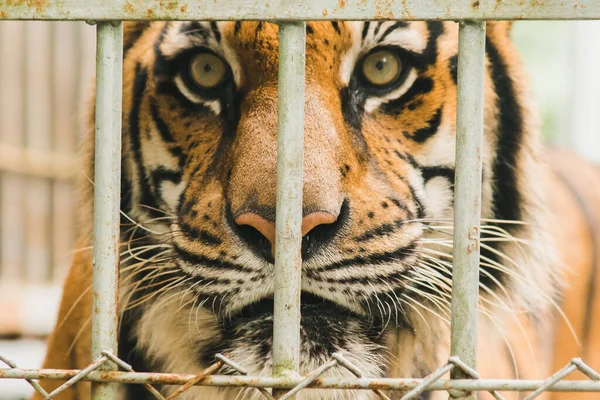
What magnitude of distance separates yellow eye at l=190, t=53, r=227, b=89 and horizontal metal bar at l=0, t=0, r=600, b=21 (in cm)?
52

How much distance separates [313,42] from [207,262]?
1.44ft

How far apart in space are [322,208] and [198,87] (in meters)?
0.52

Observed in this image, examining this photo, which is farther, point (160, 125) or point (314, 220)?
point (160, 125)

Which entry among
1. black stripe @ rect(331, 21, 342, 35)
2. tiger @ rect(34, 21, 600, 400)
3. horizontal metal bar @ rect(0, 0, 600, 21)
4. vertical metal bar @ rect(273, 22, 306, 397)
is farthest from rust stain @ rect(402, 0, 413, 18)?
black stripe @ rect(331, 21, 342, 35)

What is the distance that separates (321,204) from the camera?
1269 mm

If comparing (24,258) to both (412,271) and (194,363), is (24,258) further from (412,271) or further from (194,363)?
(412,271)

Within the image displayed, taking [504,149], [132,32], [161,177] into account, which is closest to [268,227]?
[161,177]

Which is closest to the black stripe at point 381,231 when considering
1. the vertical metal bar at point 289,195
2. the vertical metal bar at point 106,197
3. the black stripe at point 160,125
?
the vertical metal bar at point 289,195

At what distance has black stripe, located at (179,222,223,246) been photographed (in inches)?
55.6

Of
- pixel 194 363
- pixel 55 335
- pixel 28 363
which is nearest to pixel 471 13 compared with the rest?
pixel 194 363

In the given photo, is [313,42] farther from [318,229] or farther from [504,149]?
[504,149]

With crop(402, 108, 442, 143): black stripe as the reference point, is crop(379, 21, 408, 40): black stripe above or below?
above

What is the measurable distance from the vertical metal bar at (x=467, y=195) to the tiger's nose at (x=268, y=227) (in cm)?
26

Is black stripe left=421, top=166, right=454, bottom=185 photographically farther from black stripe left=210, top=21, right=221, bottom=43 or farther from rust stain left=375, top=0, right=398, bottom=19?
rust stain left=375, top=0, right=398, bottom=19
